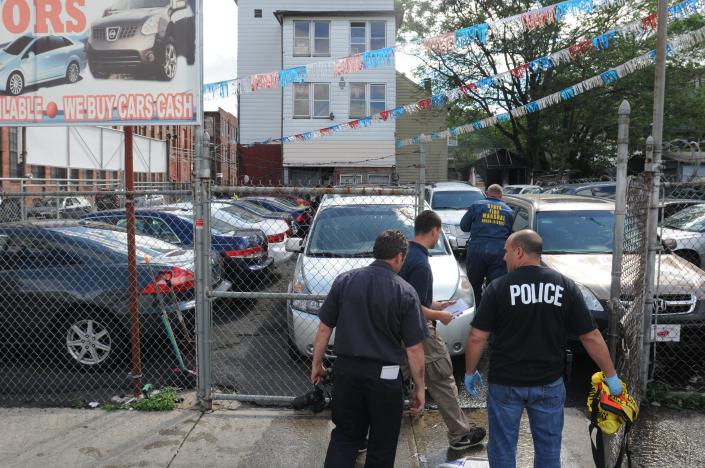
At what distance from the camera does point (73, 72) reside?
5316 millimetres

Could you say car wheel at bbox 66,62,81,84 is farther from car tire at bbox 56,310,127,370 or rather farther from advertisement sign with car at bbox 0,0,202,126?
car tire at bbox 56,310,127,370

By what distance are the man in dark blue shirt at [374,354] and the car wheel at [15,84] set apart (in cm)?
377

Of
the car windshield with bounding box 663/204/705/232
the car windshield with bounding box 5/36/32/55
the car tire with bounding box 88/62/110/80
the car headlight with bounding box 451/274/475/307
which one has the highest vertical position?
the car windshield with bounding box 5/36/32/55

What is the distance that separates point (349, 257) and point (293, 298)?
1.48 m

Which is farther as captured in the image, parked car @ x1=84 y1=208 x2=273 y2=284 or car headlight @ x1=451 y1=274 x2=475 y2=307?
parked car @ x1=84 y1=208 x2=273 y2=284

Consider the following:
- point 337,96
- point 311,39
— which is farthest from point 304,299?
point 311,39

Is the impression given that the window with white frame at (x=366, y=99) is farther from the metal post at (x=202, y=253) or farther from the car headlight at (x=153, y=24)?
the metal post at (x=202, y=253)

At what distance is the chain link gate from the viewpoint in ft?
17.5

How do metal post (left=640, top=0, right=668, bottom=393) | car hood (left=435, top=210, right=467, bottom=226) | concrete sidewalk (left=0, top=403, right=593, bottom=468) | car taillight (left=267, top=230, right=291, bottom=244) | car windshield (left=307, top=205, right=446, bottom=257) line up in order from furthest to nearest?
car hood (left=435, top=210, right=467, bottom=226)
car taillight (left=267, top=230, right=291, bottom=244)
car windshield (left=307, top=205, right=446, bottom=257)
metal post (left=640, top=0, right=668, bottom=393)
concrete sidewalk (left=0, top=403, right=593, bottom=468)

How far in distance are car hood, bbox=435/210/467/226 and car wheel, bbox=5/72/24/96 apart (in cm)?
918

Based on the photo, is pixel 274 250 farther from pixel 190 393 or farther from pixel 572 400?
pixel 572 400

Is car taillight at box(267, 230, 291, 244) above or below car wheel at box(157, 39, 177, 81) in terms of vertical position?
below

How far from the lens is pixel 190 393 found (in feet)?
18.4

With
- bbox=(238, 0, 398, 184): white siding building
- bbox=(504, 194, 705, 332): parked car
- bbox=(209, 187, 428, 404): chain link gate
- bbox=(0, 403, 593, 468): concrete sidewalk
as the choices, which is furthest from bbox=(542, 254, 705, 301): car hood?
bbox=(238, 0, 398, 184): white siding building
